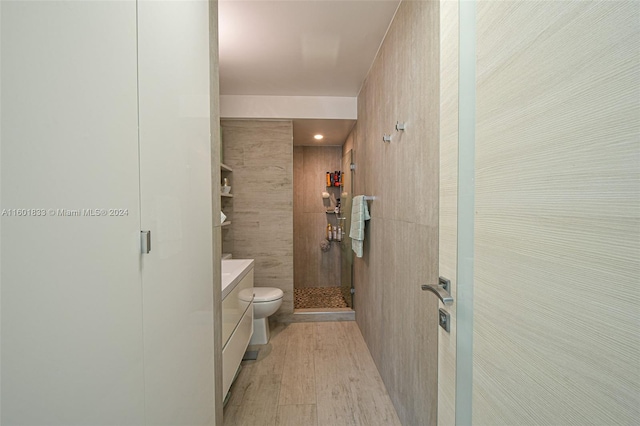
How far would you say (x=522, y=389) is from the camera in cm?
51

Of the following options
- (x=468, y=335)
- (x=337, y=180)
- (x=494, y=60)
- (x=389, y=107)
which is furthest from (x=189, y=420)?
(x=337, y=180)

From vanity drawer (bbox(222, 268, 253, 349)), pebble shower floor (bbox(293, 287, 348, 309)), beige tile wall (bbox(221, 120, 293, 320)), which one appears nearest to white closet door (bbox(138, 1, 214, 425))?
vanity drawer (bbox(222, 268, 253, 349))

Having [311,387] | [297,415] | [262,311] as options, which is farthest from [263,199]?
[297,415]

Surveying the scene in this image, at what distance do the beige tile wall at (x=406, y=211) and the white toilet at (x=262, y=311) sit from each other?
886mm

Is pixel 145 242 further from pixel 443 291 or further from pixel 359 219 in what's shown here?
pixel 359 219

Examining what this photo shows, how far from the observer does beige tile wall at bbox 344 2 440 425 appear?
1.18 metres

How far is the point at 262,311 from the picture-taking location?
96.0 inches

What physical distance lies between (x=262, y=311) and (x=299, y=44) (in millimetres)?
2211

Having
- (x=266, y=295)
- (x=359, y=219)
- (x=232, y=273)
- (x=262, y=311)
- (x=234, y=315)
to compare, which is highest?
(x=359, y=219)

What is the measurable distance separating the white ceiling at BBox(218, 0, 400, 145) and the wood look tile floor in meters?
2.46

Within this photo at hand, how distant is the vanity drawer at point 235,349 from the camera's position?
1.51m

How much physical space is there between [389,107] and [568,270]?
1577 mm

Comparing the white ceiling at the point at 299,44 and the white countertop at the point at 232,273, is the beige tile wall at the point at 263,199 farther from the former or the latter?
the white countertop at the point at 232,273

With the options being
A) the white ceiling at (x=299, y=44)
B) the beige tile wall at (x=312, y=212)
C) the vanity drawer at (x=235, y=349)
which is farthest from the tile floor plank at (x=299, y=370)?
the white ceiling at (x=299, y=44)
